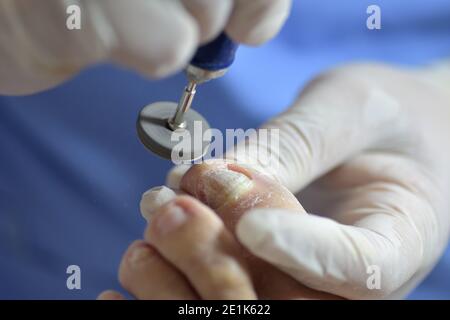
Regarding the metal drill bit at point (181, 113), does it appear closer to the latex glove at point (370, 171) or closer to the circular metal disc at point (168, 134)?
the circular metal disc at point (168, 134)

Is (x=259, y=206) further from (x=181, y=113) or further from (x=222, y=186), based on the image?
(x=181, y=113)

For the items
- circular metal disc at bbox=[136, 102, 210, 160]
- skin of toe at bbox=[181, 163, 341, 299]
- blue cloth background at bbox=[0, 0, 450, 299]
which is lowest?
skin of toe at bbox=[181, 163, 341, 299]

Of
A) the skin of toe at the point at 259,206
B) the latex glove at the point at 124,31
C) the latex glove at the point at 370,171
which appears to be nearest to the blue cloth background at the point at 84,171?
the latex glove at the point at 370,171

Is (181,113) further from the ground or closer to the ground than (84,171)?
closer to the ground

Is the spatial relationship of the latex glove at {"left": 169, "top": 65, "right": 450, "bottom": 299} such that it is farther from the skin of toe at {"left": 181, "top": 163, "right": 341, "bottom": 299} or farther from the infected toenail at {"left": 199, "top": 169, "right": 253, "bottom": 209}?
the infected toenail at {"left": 199, "top": 169, "right": 253, "bottom": 209}

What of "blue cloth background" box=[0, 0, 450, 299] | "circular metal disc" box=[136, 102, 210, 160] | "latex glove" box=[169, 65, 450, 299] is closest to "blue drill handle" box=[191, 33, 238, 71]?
"circular metal disc" box=[136, 102, 210, 160]

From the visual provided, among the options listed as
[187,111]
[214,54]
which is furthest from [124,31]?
[187,111]
